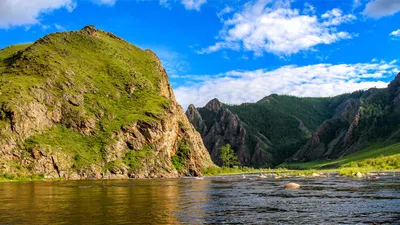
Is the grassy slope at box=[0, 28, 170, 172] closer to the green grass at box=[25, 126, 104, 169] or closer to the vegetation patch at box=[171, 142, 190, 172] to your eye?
the green grass at box=[25, 126, 104, 169]

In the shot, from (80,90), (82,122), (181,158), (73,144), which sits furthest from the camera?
(181,158)

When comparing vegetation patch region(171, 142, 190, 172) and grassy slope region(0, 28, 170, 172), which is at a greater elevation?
grassy slope region(0, 28, 170, 172)

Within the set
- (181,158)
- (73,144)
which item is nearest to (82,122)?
(73,144)

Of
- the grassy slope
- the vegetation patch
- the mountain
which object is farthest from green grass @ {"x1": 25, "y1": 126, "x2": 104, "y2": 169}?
the vegetation patch

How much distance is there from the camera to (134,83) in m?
190

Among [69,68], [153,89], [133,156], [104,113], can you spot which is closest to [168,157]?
[133,156]

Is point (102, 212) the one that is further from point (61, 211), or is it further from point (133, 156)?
point (133, 156)

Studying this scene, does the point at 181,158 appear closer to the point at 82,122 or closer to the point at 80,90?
the point at 82,122

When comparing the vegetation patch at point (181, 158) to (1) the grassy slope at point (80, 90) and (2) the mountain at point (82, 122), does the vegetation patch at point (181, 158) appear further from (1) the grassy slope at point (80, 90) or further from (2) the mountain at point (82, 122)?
(1) the grassy slope at point (80, 90)

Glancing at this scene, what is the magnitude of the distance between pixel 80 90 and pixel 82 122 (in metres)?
20.3

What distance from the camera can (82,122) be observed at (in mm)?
152875

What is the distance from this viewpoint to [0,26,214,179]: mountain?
125125 mm

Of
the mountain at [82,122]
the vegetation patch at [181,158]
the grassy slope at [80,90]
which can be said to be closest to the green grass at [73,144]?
the grassy slope at [80,90]

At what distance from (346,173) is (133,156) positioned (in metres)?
84.2
